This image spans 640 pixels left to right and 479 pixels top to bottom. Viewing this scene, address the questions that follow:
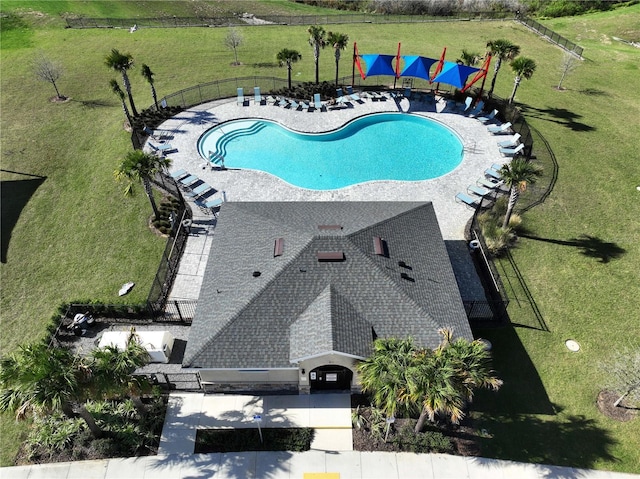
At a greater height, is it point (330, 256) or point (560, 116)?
point (330, 256)

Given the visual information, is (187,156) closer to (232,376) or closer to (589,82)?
(232,376)

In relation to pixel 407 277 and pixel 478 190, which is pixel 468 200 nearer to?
pixel 478 190

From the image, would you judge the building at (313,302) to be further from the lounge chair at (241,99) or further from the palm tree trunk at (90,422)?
the lounge chair at (241,99)

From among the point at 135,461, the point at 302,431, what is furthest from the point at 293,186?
the point at 135,461

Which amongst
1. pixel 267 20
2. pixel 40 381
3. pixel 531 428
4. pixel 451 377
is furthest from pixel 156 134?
pixel 267 20

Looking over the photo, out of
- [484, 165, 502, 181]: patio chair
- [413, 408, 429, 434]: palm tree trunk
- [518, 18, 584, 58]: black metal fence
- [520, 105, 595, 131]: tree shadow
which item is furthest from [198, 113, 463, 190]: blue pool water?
[518, 18, 584, 58]: black metal fence
